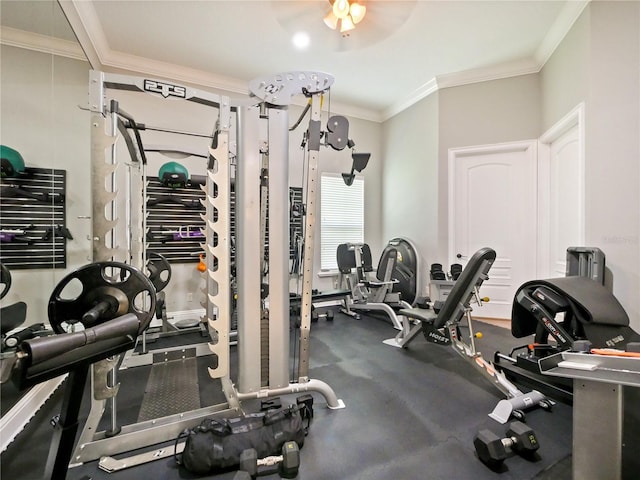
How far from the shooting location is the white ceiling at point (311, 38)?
2775 millimetres

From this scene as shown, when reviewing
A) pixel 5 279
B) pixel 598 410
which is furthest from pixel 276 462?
pixel 5 279

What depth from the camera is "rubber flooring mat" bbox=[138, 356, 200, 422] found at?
1.92 metres

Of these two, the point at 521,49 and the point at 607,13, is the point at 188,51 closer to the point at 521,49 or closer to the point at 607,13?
the point at 521,49

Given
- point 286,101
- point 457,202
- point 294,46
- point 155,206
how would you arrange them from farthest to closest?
point 457,202 → point 155,206 → point 294,46 → point 286,101

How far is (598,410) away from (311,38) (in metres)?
3.85

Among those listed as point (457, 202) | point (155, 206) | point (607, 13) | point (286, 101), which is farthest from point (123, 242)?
point (607, 13)

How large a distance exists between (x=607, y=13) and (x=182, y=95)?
372 centimetres

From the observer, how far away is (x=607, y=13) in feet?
8.45

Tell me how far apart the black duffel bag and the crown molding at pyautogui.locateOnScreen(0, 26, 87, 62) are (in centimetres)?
261

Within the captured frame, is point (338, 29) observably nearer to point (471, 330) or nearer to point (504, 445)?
point (471, 330)

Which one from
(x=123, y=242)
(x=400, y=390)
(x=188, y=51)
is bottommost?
(x=400, y=390)

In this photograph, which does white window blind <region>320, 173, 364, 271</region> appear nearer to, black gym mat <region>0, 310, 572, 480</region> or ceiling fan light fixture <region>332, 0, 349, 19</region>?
black gym mat <region>0, 310, 572, 480</region>

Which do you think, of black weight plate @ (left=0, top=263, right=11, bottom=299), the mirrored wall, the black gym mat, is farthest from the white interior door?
black weight plate @ (left=0, top=263, right=11, bottom=299)

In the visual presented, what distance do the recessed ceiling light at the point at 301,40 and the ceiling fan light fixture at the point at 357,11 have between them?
2.43ft
